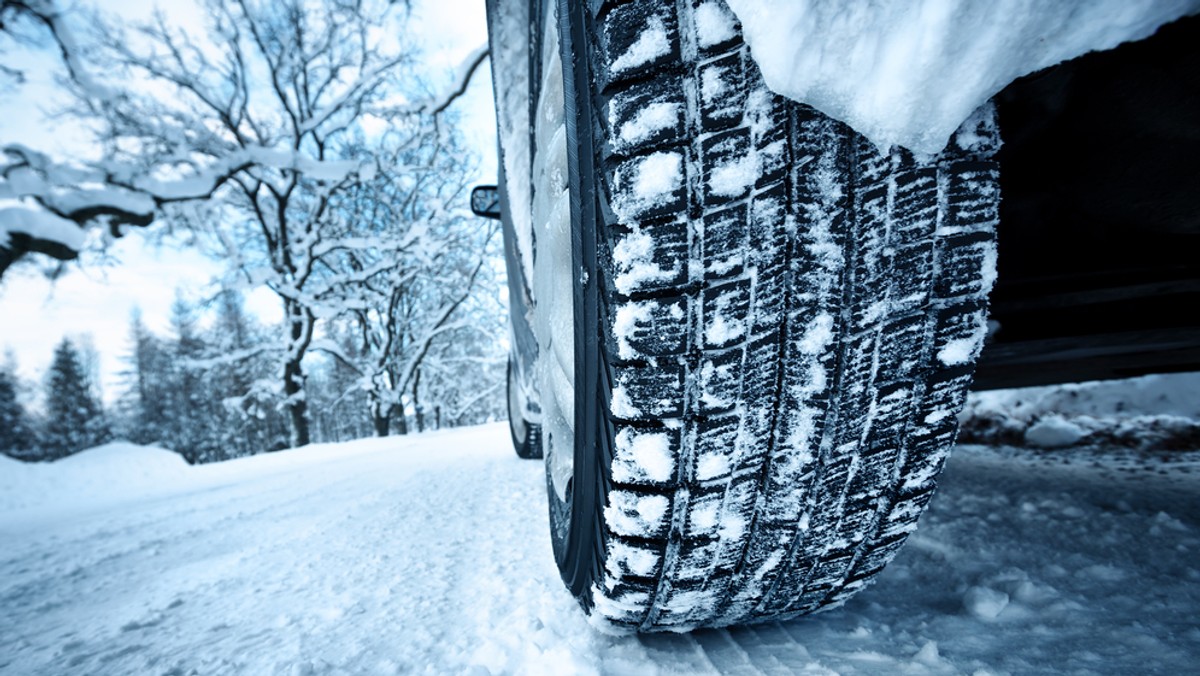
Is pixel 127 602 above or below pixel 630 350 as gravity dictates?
below

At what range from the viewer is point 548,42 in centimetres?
76

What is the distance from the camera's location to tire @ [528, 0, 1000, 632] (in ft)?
1.65

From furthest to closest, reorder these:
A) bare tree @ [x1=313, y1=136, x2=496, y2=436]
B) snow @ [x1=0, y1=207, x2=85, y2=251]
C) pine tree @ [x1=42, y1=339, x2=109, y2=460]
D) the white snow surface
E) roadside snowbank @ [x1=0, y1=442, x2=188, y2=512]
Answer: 1. pine tree @ [x1=42, y1=339, x2=109, y2=460]
2. bare tree @ [x1=313, y1=136, x2=496, y2=436]
3. snow @ [x1=0, y1=207, x2=85, y2=251]
4. roadside snowbank @ [x1=0, y1=442, x2=188, y2=512]
5. the white snow surface

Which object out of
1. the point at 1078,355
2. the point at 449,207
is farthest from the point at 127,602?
the point at 449,207

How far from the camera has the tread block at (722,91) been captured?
19.4 inches

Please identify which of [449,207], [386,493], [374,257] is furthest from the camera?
[374,257]

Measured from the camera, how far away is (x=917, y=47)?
42 cm

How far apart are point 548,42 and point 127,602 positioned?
1582mm

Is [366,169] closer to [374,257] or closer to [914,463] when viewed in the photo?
[374,257]

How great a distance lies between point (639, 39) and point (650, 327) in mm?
297

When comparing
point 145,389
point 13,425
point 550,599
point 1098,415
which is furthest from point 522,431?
point 145,389

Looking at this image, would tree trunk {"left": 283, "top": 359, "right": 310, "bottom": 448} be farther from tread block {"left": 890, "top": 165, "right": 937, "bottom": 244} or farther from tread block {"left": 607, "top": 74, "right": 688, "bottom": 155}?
tread block {"left": 890, "top": 165, "right": 937, "bottom": 244}

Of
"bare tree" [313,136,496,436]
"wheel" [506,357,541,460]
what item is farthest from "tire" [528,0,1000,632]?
"bare tree" [313,136,496,436]

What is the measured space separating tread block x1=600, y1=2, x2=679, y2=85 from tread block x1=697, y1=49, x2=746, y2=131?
1.5 inches
